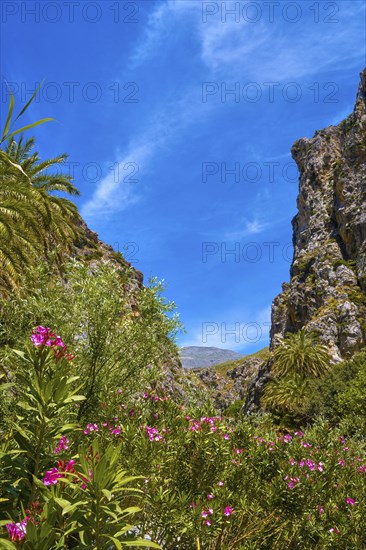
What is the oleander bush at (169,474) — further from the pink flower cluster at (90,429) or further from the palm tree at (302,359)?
the palm tree at (302,359)

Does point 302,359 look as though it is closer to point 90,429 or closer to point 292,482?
point 292,482

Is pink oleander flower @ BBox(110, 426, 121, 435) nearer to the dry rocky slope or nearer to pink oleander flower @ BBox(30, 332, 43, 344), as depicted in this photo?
pink oleander flower @ BBox(30, 332, 43, 344)

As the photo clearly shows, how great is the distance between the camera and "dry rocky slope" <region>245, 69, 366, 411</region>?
4328 cm

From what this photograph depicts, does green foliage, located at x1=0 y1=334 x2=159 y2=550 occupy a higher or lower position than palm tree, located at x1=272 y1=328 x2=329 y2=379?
lower

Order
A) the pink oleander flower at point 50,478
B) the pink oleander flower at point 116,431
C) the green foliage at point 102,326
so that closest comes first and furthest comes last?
1. the pink oleander flower at point 50,478
2. the pink oleander flower at point 116,431
3. the green foliage at point 102,326

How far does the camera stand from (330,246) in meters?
55.0

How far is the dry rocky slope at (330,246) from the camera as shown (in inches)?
1704

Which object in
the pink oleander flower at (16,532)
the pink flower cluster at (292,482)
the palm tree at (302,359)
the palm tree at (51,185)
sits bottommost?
the pink flower cluster at (292,482)

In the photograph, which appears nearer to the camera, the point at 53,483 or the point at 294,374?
the point at 53,483

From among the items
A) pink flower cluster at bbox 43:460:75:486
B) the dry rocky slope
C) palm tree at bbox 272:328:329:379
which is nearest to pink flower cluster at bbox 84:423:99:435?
pink flower cluster at bbox 43:460:75:486

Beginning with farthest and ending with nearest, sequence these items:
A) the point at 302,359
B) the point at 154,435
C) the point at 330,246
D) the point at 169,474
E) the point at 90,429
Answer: the point at 330,246 → the point at 302,359 → the point at 90,429 → the point at 169,474 → the point at 154,435

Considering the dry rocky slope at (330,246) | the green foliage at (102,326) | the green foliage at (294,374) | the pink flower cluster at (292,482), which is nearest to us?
the pink flower cluster at (292,482)

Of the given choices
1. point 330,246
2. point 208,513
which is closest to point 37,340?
point 208,513

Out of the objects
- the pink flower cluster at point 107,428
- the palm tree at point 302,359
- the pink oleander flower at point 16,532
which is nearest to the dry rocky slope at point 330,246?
the palm tree at point 302,359
